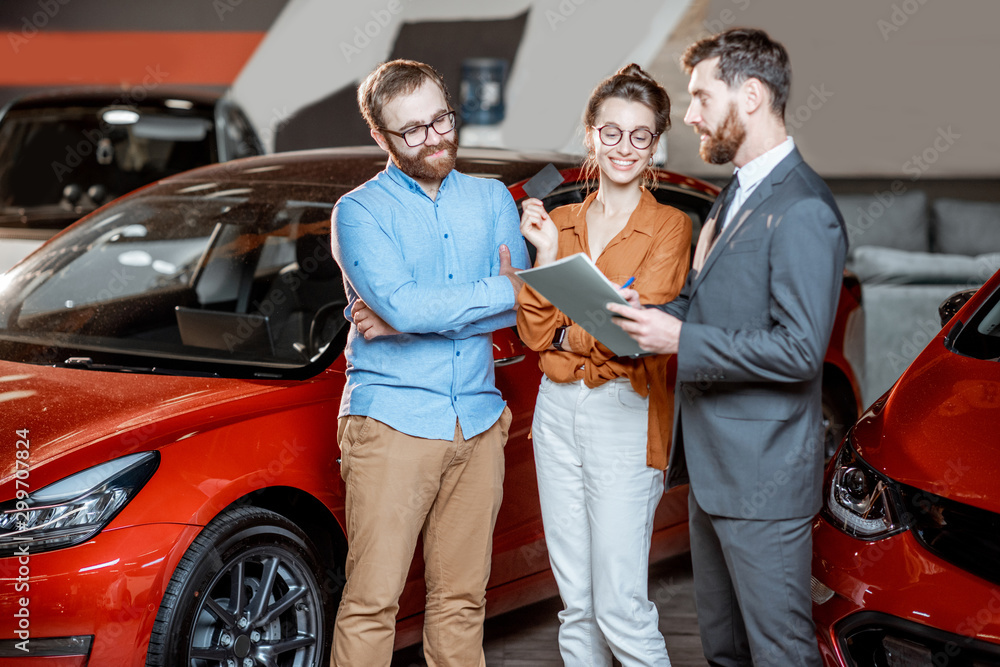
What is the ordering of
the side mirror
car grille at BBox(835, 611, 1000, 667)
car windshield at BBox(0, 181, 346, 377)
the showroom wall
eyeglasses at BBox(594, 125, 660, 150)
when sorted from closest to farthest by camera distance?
car grille at BBox(835, 611, 1000, 667) → eyeglasses at BBox(594, 125, 660, 150) → the side mirror → car windshield at BBox(0, 181, 346, 377) → the showroom wall

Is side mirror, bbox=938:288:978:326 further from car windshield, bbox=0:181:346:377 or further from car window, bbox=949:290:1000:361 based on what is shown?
car windshield, bbox=0:181:346:377

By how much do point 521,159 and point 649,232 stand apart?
983 millimetres

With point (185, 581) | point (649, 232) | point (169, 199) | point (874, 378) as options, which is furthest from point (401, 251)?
point (874, 378)

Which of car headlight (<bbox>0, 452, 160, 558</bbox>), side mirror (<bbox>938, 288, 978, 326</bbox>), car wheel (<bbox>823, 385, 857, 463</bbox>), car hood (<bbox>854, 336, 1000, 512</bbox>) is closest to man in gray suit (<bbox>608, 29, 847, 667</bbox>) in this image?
car hood (<bbox>854, 336, 1000, 512</bbox>)

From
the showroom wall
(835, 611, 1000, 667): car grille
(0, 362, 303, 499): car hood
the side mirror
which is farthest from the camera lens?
the showroom wall

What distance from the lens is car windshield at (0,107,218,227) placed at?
5.06 metres

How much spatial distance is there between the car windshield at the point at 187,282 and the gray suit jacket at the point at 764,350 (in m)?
1.16

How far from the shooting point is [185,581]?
1.98 metres

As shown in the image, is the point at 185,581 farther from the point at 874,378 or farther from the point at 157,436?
the point at 874,378

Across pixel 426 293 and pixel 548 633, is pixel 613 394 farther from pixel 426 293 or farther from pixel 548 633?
pixel 548 633

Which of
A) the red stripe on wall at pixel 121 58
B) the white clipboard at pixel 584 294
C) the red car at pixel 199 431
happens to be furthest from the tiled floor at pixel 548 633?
the red stripe on wall at pixel 121 58

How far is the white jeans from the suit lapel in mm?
412

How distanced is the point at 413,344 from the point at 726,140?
0.75 m

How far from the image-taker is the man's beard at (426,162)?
6.51 feet
